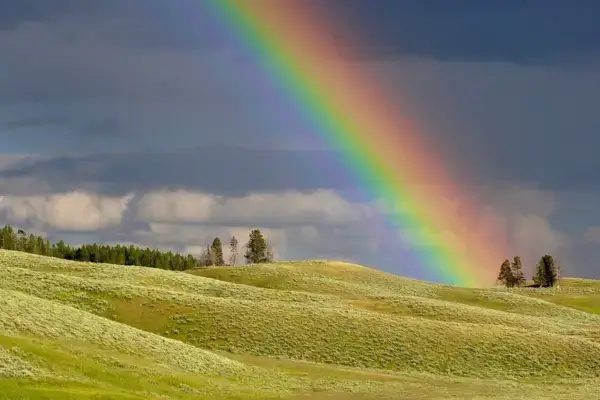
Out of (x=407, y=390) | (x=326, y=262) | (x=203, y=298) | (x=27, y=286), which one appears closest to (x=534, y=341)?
(x=407, y=390)

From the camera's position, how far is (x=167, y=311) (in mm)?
87000

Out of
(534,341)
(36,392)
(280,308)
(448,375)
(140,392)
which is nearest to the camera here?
(36,392)

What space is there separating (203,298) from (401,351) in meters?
25.5

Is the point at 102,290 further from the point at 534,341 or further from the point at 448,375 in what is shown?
the point at 534,341

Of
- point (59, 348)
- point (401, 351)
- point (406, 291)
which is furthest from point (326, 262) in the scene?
point (59, 348)

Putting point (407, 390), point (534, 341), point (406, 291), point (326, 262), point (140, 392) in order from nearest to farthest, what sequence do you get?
point (140, 392) < point (407, 390) < point (534, 341) < point (406, 291) < point (326, 262)

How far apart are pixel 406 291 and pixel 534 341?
208 ft

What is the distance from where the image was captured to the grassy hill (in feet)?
177

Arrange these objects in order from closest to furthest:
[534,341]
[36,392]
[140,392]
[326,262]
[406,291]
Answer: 1. [36,392]
2. [140,392]
3. [534,341]
4. [406,291]
5. [326,262]

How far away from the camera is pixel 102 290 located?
300 feet

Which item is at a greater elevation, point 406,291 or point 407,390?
point 406,291

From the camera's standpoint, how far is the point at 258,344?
3194 inches

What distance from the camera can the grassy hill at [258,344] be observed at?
5394 centimetres

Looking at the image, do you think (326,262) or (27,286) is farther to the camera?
(326,262)
